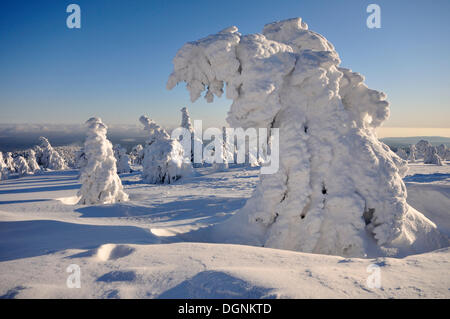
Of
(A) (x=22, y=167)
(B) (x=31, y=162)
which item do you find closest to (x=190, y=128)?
(A) (x=22, y=167)

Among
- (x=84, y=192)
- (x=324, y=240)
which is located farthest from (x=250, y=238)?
(x=84, y=192)

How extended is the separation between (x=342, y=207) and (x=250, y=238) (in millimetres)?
2170

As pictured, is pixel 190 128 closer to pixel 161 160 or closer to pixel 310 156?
pixel 161 160

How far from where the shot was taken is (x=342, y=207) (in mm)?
4957

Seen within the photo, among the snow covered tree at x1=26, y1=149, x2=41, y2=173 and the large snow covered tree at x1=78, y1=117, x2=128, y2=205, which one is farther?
the snow covered tree at x1=26, y1=149, x2=41, y2=173

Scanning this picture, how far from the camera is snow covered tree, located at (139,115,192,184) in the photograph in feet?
75.2

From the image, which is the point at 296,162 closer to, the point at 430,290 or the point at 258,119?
the point at 258,119

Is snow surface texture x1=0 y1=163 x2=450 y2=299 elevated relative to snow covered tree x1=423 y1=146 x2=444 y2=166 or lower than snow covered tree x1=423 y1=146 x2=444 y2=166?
elevated

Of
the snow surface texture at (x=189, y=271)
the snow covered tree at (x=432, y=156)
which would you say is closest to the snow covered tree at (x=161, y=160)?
the snow surface texture at (x=189, y=271)

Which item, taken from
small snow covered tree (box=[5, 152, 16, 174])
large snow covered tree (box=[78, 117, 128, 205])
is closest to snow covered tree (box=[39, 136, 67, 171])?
small snow covered tree (box=[5, 152, 16, 174])

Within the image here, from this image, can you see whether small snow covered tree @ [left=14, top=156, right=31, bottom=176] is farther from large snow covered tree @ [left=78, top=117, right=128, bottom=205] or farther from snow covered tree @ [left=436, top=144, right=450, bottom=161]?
snow covered tree @ [left=436, top=144, right=450, bottom=161]

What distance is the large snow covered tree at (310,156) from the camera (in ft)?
16.1

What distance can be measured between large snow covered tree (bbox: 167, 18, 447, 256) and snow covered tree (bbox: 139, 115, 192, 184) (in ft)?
57.8
